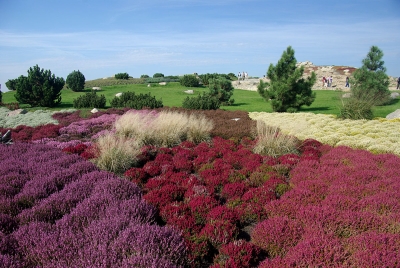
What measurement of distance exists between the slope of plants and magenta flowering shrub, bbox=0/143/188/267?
2cm

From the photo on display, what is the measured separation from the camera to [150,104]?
770 inches

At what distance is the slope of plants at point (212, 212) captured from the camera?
3312mm

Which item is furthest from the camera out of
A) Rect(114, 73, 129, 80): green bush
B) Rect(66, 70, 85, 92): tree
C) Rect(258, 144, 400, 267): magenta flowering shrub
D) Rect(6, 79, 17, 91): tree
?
Rect(114, 73, 129, 80): green bush

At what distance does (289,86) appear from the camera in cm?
2030

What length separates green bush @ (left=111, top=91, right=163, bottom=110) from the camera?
19.7 m

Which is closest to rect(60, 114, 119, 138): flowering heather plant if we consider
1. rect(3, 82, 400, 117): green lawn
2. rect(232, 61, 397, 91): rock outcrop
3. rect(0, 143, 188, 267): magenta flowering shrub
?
rect(0, 143, 188, 267): magenta flowering shrub

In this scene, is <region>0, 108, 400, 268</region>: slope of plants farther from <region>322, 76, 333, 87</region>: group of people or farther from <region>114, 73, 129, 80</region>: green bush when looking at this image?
<region>114, 73, 129, 80</region>: green bush

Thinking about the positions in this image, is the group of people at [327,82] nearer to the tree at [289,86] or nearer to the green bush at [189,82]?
the green bush at [189,82]

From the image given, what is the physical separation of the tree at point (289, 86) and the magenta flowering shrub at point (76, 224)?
17.3 metres

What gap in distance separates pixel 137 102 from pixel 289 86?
37.2 ft

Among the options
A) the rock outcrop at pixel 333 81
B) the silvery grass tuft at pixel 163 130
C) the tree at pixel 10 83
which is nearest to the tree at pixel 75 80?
the tree at pixel 10 83

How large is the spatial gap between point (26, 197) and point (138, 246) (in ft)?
9.16

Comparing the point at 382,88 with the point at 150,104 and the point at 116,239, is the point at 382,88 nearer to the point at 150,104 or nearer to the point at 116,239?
the point at 150,104

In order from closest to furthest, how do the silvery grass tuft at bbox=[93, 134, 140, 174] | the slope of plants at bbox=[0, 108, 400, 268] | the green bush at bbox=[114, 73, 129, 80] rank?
the slope of plants at bbox=[0, 108, 400, 268] < the silvery grass tuft at bbox=[93, 134, 140, 174] < the green bush at bbox=[114, 73, 129, 80]
